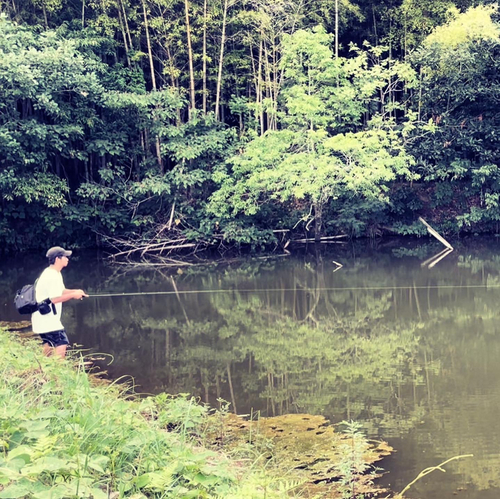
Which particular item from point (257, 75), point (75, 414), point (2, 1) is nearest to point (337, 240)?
point (257, 75)

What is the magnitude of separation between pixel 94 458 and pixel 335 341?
464cm

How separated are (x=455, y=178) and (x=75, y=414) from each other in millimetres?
13095

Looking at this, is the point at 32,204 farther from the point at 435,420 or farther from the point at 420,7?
the point at 435,420

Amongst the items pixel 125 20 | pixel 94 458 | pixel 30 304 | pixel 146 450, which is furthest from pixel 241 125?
pixel 94 458

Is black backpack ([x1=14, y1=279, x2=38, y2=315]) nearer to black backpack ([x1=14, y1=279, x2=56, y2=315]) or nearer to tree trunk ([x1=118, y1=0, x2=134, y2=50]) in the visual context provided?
black backpack ([x1=14, y1=279, x2=56, y2=315])

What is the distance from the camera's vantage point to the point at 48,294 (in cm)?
468

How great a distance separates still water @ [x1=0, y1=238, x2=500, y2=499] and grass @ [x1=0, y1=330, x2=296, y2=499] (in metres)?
1.38

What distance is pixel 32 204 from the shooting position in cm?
1371

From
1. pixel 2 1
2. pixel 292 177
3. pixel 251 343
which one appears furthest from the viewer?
pixel 2 1

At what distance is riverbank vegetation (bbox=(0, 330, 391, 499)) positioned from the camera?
2.29 metres

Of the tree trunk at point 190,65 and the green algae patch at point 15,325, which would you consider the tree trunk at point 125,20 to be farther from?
the green algae patch at point 15,325

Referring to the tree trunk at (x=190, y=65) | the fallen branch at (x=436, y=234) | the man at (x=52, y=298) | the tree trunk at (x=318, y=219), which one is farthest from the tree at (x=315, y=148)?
the man at (x=52, y=298)

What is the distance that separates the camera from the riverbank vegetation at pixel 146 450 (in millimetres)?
2295

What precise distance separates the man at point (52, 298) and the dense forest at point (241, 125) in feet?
25.7
